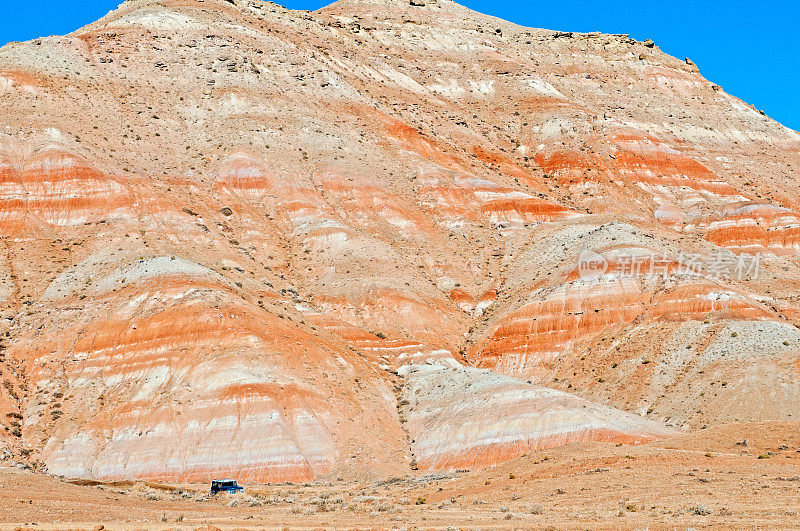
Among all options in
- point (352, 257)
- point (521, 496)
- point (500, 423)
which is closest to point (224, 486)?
point (521, 496)

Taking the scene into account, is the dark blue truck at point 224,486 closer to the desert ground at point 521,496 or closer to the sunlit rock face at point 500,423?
the desert ground at point 521,496

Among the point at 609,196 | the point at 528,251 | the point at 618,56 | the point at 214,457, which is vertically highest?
A: the point at 618,56

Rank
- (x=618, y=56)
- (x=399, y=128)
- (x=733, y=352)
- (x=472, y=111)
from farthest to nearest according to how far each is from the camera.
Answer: (x=618, y=56) < (x=472, y=111) < (x=399, y=128) < (x=733, y=352)

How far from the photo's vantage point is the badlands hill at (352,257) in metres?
42.4

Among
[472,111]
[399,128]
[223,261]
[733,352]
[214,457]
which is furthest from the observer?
[472,111]

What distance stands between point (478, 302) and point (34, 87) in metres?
38.6

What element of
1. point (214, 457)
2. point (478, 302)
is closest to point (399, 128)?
point (478, 302)

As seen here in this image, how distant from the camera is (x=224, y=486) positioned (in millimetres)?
35938

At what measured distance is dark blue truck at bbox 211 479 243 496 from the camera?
3575 cm

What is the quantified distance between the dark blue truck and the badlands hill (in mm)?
2658

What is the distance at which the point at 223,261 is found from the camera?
54.9m

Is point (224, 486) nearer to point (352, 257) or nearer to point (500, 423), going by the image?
point (500, 423)

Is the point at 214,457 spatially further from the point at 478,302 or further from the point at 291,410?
the point at 478,302

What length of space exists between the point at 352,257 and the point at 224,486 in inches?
978
